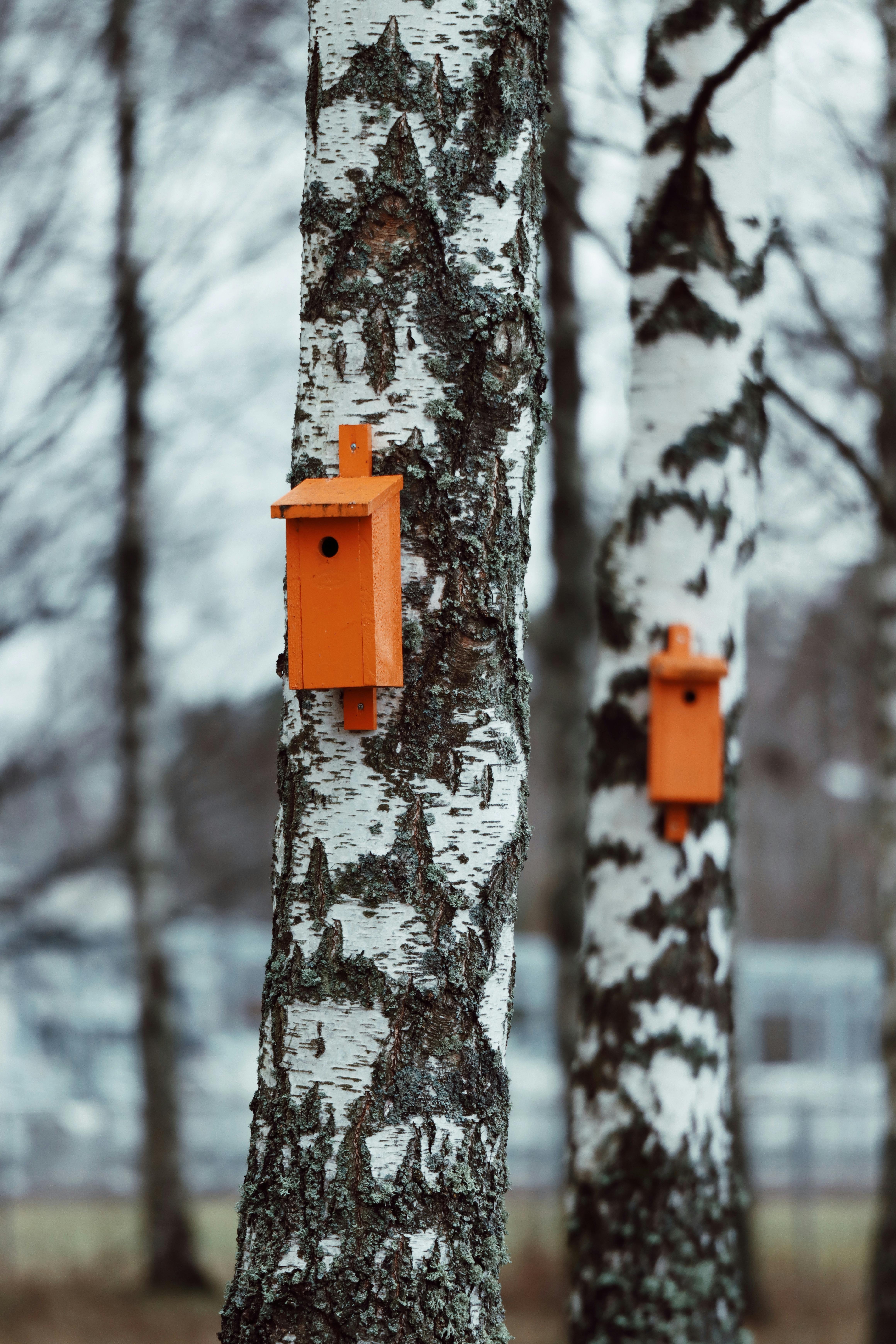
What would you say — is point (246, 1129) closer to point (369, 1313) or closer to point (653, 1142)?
point (653, 1142)

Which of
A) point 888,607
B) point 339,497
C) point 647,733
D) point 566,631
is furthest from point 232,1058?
point 339,497

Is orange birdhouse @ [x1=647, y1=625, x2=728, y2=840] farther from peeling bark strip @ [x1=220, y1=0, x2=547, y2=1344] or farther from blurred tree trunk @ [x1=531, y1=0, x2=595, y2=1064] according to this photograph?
blurred tree trunk @ [x1=531, y1=0, x2=595, y2=1064]

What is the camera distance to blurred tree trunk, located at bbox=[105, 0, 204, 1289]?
26.7ft

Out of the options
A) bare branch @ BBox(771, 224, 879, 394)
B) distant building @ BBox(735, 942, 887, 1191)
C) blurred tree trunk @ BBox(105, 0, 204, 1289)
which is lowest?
distant building @ BBox(735, 942, 887, 1191)

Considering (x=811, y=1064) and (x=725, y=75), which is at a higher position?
(x=725, y=75)

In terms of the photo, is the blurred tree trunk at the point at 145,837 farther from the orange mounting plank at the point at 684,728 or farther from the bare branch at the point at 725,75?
the orange mounting plank at the point at 684,728

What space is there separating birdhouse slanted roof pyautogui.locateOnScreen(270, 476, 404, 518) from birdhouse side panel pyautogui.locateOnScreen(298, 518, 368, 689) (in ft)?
0.08

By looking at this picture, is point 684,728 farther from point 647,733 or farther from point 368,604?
point 368,604

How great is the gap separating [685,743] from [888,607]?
3.54 meters

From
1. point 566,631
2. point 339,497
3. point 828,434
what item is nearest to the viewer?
point 339,497

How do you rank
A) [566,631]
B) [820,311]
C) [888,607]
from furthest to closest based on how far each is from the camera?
1. [566,631]
2. [888,607]
3. [820,311]

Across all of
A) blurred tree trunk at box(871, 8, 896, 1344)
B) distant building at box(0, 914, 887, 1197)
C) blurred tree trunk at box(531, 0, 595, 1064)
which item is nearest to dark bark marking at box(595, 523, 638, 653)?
distant building at box(0, 914, 887, 1197)

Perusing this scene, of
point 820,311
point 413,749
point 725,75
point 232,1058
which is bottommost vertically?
point 232,1058

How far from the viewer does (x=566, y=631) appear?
6.98 m
